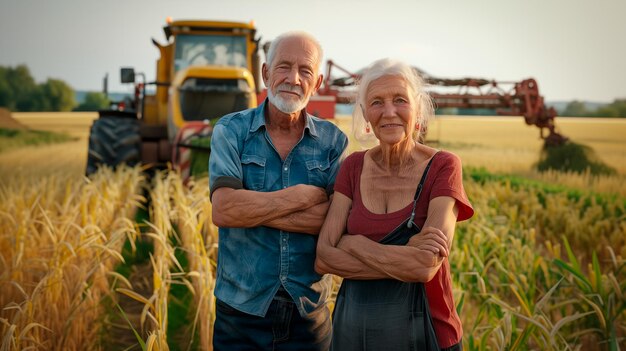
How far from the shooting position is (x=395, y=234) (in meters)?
1.85

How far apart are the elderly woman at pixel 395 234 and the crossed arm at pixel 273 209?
117 millimetres

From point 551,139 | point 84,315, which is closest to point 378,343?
point 84,315

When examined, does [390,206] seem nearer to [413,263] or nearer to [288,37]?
[413,263]

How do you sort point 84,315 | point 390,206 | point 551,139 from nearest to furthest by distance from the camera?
point 390,206, point 84,315, point 551,139

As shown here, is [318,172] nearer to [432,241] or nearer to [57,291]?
[432,241]

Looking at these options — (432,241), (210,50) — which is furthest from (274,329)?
(210,50)

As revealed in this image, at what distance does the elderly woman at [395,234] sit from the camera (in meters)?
1.80

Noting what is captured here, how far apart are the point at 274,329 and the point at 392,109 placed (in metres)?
0.91

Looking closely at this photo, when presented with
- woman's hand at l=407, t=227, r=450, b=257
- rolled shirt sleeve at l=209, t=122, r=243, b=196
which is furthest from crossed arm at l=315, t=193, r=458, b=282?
rolled shirt sleeve at l=209, t=122, r=243, b=196

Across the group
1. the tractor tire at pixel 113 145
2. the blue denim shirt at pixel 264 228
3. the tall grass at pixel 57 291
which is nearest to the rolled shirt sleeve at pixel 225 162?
the blue denim shirt at pixel 264 228

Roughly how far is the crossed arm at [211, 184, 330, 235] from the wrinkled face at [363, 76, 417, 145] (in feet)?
1.17

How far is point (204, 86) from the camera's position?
7.55 m

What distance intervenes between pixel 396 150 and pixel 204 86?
5950 mm

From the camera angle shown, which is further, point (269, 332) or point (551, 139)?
point (551, 139)
